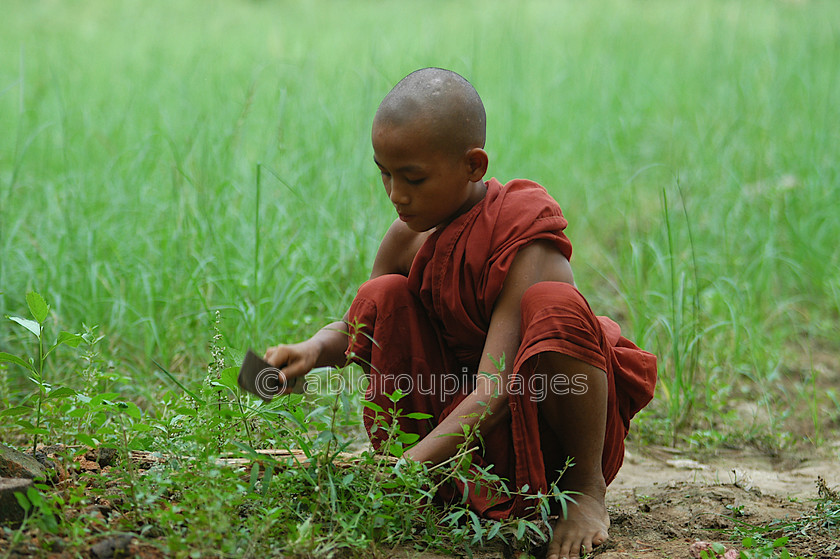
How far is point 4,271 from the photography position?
305 cm

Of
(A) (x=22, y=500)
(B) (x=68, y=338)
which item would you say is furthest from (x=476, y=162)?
(A) (x=22, y=500)

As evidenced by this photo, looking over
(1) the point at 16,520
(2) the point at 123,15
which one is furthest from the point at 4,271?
(2) the point at 123,15

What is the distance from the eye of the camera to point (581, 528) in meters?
1.91

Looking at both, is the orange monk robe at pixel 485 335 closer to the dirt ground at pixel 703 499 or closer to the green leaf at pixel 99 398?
the dirt ground at pixel 703 499

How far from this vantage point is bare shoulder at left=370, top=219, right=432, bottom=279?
7.32 feet

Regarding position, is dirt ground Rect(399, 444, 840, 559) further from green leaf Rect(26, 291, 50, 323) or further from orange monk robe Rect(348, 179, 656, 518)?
green leaf Rect(26, 291, 50, 323)

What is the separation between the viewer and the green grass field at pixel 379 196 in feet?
10.1

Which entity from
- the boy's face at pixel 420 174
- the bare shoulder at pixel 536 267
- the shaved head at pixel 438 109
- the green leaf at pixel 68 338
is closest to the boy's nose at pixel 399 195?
the boy's face at pixel 420 174

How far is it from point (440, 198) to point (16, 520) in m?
1.16

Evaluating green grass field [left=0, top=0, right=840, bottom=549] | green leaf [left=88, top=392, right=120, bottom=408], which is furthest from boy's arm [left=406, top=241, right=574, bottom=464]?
green leaf [left=88, top=392, right=120, bottom=408]

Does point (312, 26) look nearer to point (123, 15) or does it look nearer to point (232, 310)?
point (123, 15)

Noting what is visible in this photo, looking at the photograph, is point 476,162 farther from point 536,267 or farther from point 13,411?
point 13,411

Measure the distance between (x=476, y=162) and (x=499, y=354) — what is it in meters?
0.49

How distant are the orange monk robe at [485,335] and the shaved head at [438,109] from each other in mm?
198
